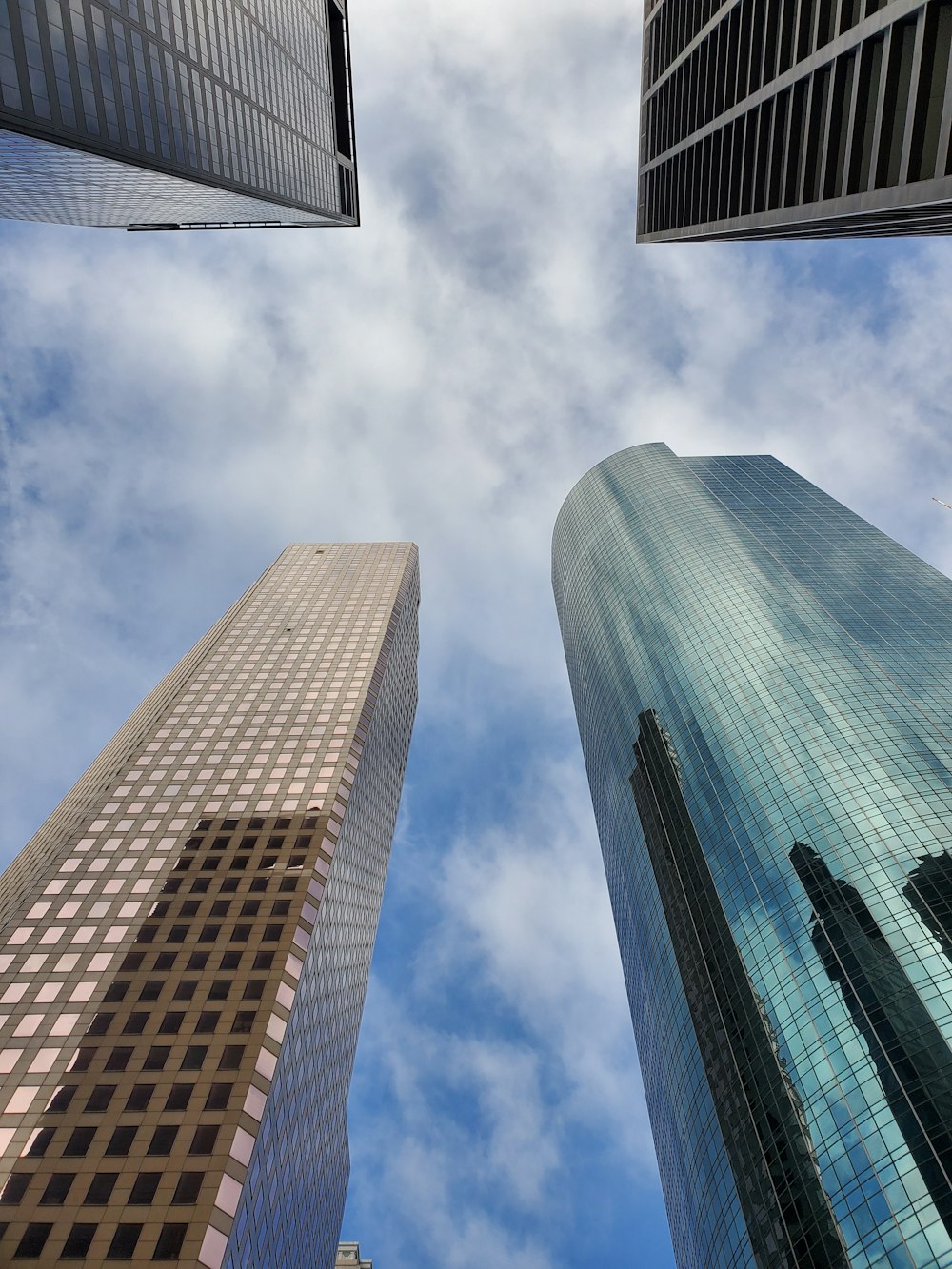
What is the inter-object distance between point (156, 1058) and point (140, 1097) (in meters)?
2.93

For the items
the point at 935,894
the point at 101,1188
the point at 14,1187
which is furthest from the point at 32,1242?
the point at 935,894

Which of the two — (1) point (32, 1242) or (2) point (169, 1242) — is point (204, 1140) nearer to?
(2) point (169, 1242)

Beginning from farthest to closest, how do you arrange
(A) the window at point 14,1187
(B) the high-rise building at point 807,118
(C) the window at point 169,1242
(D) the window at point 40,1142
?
(D) the window at point 40,1142 < (A) the window at point 14,1187 < (C) the window at point 169,1242 < (B) the high-rise building at point 807,118

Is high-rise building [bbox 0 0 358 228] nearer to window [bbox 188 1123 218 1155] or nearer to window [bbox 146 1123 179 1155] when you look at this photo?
window [bbox 146 1123 179 1155]

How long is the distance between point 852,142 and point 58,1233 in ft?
248

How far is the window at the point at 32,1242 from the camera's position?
43812mm

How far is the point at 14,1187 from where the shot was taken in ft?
154

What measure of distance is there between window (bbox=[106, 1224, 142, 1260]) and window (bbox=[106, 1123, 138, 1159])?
4480mm

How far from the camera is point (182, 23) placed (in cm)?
6469

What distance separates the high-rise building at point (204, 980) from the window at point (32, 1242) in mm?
86

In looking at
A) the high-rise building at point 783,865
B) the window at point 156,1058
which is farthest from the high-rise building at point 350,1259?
the window at point 156,1058

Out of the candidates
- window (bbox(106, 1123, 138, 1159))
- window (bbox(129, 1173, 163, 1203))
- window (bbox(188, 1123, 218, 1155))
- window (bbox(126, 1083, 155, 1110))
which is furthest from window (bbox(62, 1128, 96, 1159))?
window (bbox(188, 1123, 218, 1155))

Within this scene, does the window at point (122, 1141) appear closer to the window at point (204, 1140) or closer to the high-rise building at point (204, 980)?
the high-rise building at point (204, 980)

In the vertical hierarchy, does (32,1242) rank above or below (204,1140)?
below
